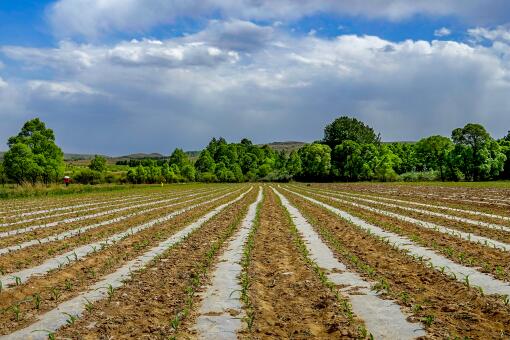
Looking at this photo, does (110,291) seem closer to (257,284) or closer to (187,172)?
(257,284)

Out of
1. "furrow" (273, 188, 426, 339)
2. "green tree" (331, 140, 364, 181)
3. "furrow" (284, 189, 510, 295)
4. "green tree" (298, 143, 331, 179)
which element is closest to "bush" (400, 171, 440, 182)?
"green tree" (331, 140, 364, 181)

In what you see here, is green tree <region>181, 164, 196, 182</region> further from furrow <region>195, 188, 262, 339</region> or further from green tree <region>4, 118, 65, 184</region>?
furrow <region>195, 188, 262, 339</region>

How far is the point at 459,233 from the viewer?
535 inches

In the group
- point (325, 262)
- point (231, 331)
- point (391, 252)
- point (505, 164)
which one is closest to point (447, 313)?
point (231, 331)

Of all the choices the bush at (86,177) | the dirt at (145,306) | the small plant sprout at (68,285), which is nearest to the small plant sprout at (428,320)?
the dirt at (145,306)

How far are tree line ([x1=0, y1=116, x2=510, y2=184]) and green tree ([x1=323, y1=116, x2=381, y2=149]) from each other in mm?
269

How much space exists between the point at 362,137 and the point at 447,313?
119m

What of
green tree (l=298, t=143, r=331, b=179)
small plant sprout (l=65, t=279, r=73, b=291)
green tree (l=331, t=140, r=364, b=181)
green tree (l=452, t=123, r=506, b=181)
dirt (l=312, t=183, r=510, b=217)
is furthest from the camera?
green tree (l=298, t=143, r=331, b=179)

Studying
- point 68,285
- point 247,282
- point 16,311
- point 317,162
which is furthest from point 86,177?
point 16,311

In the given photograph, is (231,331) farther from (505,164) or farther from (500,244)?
(505,164)

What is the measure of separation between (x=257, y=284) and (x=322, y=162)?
315ft

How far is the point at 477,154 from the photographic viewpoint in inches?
3046

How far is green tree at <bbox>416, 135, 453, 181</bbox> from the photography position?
89062 millimetres

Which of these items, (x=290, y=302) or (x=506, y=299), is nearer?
(x=506, y=299)
